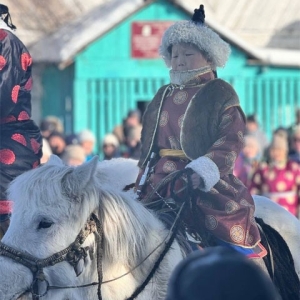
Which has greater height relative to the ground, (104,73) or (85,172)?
(85,172)

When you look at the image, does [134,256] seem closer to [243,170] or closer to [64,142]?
[243,170]

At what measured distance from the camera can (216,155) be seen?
501 centimetres

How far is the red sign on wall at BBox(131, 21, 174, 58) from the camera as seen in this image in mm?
17750

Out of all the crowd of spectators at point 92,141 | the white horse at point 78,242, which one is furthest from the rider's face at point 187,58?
the crowd of spectators at point 92,141

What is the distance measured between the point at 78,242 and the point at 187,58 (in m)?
1.32

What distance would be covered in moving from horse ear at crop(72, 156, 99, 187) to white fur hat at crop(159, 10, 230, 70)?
111 cm

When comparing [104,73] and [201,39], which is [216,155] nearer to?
[201,39]

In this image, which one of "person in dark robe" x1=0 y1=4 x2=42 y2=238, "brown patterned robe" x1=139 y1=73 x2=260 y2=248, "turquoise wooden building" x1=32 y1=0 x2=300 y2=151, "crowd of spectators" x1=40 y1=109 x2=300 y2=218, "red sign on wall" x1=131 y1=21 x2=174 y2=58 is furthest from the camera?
"turquoise wooden building" x1=32 y1=0 x2=300 y2=151

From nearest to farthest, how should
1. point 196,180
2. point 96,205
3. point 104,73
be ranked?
point 96,205, point 196,180, point 104,73

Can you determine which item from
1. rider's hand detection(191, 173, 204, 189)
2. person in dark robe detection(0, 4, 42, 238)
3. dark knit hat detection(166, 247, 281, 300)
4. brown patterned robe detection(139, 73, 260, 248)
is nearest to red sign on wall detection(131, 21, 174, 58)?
person in dark robe detection(0, 4, 42, 238)

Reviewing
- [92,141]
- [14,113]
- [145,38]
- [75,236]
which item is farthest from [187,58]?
[145,38]

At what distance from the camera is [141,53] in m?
18.0

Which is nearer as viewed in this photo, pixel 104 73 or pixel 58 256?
pixel 58 256

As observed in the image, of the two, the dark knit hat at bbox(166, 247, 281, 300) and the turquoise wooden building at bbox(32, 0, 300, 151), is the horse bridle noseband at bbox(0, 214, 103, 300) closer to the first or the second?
the dark knit hat at bbox(166, 247, 281, 300)
